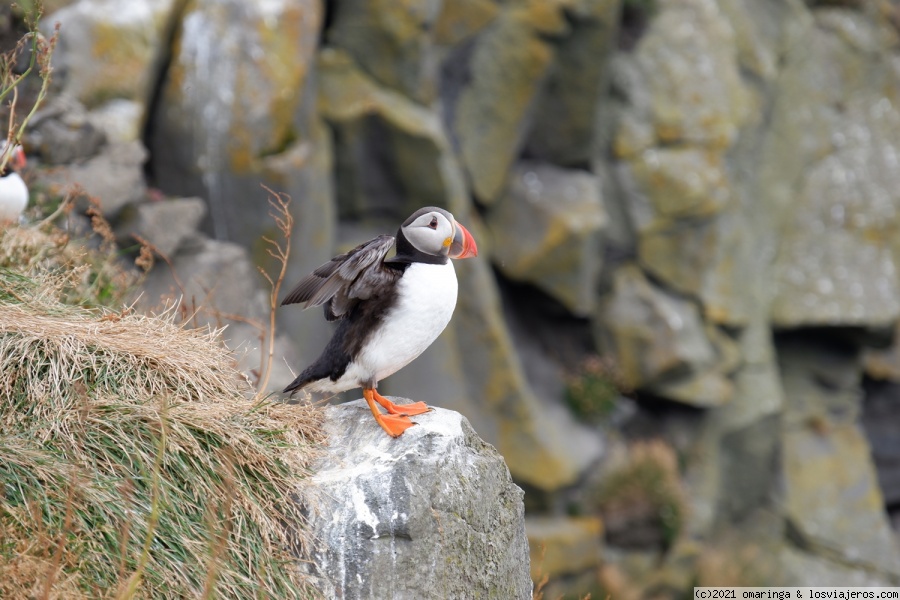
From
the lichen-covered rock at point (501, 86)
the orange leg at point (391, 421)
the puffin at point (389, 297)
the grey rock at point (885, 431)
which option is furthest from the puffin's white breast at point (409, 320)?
the grey rock at point (885, 431)

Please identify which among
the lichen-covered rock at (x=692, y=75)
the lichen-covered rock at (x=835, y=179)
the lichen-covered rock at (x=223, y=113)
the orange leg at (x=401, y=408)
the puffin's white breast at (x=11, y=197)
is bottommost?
the lichen-covered rock at (x=835, y=179)

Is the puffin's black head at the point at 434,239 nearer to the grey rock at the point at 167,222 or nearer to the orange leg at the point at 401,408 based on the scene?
the orange leg at the point at 401,408

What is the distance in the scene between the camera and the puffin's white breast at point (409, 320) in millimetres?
3717

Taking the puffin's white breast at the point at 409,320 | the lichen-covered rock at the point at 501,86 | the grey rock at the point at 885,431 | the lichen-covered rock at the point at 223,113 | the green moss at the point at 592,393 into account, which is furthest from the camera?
the grey rock at the point at 885,431

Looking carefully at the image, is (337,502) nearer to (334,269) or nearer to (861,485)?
(334,269)

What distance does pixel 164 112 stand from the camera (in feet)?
29.0

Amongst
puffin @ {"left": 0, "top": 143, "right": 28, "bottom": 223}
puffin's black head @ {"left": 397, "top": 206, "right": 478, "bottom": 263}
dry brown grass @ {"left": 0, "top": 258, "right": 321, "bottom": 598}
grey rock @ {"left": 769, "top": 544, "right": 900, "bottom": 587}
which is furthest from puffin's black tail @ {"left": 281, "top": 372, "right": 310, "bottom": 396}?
grey rock @ {"left": 769, "top": 544, "right": 900, "bottom": 587}

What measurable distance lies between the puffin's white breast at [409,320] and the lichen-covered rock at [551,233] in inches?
296

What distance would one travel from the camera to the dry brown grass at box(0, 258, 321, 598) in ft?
9.45

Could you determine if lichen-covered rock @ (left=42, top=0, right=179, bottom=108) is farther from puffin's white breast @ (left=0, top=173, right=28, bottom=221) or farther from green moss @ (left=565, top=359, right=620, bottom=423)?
green moss @ (left=565, top=359, right=620, bottom=423)

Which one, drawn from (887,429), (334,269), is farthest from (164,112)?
(887,429)

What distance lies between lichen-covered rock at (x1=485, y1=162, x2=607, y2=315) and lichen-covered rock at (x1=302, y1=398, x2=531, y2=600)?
7740mm

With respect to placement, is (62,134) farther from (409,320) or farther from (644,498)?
(644,498)

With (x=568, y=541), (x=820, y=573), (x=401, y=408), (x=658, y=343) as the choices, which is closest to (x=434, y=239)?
(x=401, y=408)
